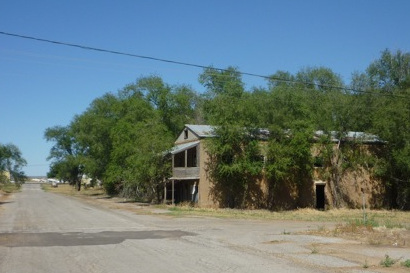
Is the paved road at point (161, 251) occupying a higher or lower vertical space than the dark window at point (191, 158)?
Result: lower

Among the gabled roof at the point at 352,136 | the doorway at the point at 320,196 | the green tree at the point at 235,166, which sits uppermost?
the gabled roof at the point at 352,136

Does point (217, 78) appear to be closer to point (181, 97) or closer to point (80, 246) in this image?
point (181, 97)

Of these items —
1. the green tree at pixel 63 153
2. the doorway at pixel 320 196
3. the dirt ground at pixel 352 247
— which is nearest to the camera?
the dirt ground at pixel 352 247

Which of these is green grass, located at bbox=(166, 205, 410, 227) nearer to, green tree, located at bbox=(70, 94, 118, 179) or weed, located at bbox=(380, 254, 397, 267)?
weed, located at bbox=(380, 254, 397, 267)

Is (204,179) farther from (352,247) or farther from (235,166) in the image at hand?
(352,247)

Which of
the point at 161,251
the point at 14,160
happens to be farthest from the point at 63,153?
the point at 161,251

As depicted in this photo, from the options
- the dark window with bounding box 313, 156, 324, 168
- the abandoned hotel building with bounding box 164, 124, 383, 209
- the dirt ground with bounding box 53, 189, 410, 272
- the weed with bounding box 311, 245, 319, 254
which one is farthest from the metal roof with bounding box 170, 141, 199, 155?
the weed with bounding box 311, 245, 319, 254

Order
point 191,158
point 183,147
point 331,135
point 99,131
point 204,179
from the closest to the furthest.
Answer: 1. point 204,179
2. point 331,135
3. point 183,147
4. point 191,158
5. point 99,131

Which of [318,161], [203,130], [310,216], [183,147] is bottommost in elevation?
[310,216]

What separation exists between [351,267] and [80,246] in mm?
8764

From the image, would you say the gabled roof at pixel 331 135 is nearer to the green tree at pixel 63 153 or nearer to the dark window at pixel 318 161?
the dark window at pixel 318 161

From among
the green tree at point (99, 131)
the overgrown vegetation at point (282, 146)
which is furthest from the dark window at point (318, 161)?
the green tree at point (99, 131)

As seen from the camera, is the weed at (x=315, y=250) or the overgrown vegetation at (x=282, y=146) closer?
the weed at (x=315, y=250)

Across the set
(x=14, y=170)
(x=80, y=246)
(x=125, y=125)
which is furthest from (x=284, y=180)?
(x=14, y=170)
